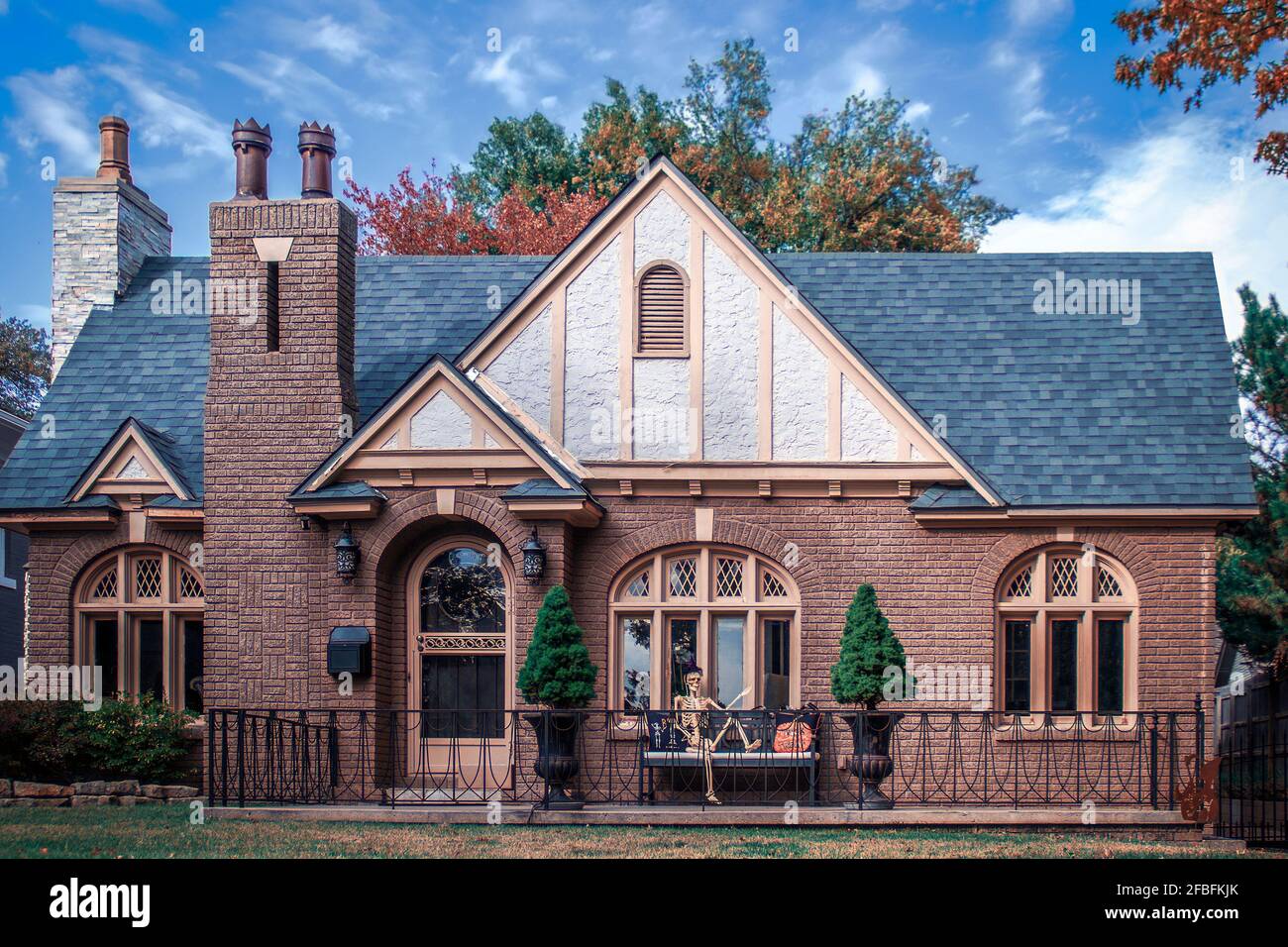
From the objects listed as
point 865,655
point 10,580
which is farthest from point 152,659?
point 10,580

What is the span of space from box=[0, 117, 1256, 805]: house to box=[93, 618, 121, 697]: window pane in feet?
4.94

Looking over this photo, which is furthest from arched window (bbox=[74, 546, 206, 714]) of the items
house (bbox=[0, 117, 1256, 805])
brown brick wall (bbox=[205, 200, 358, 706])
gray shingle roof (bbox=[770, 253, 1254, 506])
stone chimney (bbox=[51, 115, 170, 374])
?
gray shingle roof (bbox=[770, 253, 1254, 506])

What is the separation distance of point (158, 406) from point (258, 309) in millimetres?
2859

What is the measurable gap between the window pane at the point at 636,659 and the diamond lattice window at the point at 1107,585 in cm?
497

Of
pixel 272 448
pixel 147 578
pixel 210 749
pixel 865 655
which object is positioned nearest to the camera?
pixel 210 749

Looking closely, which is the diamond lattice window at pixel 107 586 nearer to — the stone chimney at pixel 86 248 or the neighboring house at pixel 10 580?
the stone chimney at pixel 86 248

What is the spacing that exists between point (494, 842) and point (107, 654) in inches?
316

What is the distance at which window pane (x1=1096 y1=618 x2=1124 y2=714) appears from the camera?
1603cm

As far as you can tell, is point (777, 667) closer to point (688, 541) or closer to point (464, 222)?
point (688, 541)

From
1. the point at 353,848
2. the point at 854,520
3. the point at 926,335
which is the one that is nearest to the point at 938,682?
the point at 854,520

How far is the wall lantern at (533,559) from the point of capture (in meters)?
15.1

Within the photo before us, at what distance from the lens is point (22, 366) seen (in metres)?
40.1

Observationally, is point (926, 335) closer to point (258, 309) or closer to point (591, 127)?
point (258, 309)

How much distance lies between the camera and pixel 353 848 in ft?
35.4
